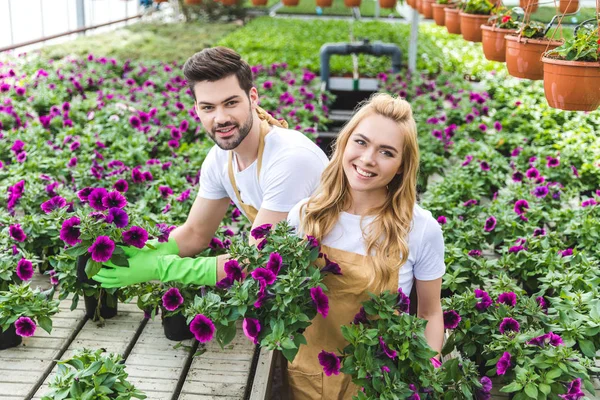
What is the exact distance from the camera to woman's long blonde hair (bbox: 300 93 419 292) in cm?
181

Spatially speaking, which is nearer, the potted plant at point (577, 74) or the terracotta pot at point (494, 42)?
the potted plant at point (577, 74)

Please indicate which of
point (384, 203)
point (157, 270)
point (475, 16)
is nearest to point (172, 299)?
point (157, 270)

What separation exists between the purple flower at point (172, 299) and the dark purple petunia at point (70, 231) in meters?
0.36

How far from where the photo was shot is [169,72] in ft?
22.1

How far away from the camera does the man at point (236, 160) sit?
2170 mm

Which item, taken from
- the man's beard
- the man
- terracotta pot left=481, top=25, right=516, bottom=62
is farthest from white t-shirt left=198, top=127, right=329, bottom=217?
terracotta pot left=481, top=25, right=516, bottom=62

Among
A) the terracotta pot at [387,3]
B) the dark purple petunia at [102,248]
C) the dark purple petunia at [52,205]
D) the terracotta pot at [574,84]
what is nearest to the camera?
the terracotta pot at [574,84]

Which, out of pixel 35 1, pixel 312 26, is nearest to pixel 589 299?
pixel 35 1

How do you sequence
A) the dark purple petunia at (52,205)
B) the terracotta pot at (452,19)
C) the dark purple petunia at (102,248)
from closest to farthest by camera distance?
the dark purple petunia at (102,248), the dark purple petunia at (52,205), the terracotta pot at (452,19)

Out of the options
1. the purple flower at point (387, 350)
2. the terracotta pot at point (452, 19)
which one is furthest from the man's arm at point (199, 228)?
the terracotta pot at point (452, 19)

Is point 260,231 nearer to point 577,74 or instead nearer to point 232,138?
point 232,138

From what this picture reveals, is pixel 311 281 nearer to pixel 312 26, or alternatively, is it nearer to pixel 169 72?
pixel 169 72

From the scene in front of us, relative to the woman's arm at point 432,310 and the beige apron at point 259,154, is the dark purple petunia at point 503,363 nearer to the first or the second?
the woman's arm at point 432,310

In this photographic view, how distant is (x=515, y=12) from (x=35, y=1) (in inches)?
344
